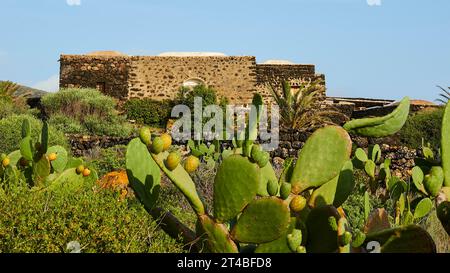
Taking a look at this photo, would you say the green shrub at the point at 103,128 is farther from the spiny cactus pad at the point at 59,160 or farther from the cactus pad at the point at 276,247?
the cactus pad at the point at 276,247

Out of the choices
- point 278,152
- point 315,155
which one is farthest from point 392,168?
point 315,155

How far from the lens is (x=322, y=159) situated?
12.1ft

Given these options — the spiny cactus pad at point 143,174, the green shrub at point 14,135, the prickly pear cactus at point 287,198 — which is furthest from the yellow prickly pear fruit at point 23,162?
the green shrub at point 14,135

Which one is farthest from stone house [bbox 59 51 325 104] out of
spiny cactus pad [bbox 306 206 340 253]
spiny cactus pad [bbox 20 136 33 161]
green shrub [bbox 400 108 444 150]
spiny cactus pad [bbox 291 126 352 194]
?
spiny cactus pad [bbox 306 206 340 253]

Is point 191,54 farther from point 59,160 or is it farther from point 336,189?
point 336,189

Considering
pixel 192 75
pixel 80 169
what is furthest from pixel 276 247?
pixel 192 75

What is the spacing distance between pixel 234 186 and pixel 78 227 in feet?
3.49

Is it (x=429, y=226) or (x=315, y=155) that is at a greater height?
(x=315, y=155)

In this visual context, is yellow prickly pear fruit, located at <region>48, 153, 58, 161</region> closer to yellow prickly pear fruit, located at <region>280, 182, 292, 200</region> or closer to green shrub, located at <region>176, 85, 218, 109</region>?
yellow prickly pear fruit, located at <region>280, 182, 292, 200</region>

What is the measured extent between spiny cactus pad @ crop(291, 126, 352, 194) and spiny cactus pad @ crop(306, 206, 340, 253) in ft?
0.85
